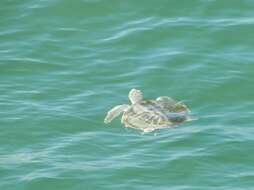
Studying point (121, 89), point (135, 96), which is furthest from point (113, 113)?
point (121, 89)

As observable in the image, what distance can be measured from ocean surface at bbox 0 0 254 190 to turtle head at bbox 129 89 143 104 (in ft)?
1.19

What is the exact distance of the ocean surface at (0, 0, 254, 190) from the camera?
1266cm

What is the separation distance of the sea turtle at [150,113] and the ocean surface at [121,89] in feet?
0.42

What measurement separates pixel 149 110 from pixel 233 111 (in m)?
1.18

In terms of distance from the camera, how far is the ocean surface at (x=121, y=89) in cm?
1266

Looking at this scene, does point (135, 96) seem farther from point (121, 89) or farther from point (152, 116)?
point (121, 89)

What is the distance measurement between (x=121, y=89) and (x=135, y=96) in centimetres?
73

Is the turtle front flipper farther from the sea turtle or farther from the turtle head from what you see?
the turtle head

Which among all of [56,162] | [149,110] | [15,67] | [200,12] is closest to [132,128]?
[149,110]

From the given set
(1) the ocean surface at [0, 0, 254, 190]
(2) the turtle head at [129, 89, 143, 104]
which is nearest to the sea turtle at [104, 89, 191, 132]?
(2) the turtle head at [129, 89, 143, 104]

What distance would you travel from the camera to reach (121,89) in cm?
1471

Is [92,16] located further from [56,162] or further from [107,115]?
[56,162]

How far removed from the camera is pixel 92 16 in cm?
1702

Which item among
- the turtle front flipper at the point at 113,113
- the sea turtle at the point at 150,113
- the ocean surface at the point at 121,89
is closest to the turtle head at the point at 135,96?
the sea turtle at the point at 150,113
